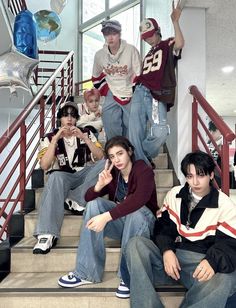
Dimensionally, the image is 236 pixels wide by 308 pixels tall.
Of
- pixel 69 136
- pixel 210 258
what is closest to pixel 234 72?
pixel 69 136

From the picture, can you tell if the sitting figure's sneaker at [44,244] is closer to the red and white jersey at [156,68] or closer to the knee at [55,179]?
the knee at [55,179]

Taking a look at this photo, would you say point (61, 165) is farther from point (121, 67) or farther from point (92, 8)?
point (92, 8)

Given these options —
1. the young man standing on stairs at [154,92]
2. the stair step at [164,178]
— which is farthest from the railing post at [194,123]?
the stair step at [164,178]

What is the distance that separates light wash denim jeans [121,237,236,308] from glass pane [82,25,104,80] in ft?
25.3

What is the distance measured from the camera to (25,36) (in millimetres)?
2508

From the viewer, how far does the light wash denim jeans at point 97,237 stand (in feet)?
5.66

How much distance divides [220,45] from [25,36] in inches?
90.1

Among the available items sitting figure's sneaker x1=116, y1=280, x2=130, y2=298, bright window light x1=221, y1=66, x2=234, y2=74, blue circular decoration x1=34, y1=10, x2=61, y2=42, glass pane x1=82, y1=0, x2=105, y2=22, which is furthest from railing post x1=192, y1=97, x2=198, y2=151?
glass pane x1=82, y1=0, x2=105, y2=22

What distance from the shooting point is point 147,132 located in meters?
2.56

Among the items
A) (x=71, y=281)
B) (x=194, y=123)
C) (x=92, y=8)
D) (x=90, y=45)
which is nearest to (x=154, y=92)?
(x=194, y=123)

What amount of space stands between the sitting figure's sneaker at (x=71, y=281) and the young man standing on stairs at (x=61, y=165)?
0.25 meters

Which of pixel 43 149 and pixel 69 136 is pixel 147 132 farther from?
pixel 43 149

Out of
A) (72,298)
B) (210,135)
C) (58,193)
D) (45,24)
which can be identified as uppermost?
(45,24)

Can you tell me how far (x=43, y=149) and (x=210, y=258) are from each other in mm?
1418
